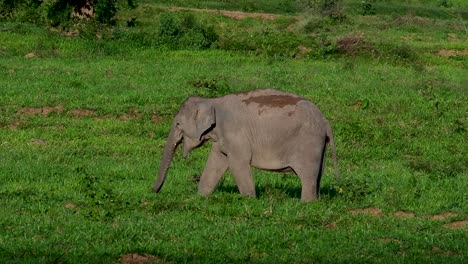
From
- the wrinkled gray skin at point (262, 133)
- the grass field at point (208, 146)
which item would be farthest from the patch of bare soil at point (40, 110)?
the wrinkled gray skin at point (262, 133)

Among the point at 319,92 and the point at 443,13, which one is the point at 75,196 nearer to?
the point at 319,92

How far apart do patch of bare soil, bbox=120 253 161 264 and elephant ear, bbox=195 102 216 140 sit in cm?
312

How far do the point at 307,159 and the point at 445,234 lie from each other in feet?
7.03

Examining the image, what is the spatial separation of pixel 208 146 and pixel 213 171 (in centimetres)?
474

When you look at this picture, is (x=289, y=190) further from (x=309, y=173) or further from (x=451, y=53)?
(x=451, y=53)

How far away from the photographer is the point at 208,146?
56.4ft

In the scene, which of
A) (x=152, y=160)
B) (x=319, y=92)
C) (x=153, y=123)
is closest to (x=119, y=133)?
(x=153, y=123)

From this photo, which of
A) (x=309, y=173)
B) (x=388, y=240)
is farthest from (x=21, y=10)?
(x=388, y=240)

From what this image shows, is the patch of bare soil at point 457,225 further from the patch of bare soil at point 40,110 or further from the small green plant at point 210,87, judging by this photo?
the small green plant at point 210,87

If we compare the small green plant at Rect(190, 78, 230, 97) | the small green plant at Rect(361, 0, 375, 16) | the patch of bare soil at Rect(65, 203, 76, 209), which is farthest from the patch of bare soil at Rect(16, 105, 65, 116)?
the small green plant at Rect(361, 0, 375, 16)

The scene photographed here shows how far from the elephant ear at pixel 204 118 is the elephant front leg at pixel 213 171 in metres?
0.32

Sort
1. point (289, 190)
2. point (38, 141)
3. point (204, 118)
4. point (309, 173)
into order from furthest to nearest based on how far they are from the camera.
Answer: point (38, 141) → point (289, 190) → point (204, 118) → point (309, 173)

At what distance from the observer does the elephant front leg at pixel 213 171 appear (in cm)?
1248

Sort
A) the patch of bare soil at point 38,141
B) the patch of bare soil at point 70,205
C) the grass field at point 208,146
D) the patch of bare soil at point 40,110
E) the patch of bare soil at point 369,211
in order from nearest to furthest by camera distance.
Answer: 1. the grass field at point 208,146
2. the patch of bare soil at point 70,205
3. the patch of bare soil at point 369,211
4. the patch of bare soil at point 38,141
5. the patch of bare soil at point 40,110
